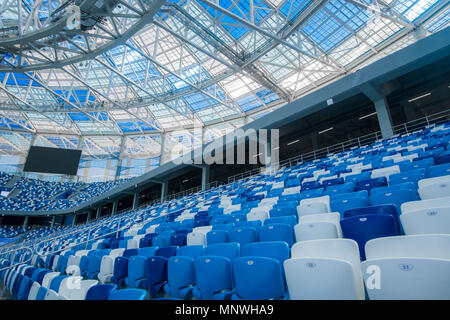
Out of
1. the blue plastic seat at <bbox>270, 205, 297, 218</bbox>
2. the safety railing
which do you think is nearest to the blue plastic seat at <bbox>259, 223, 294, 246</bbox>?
the blue plastic seat at <bbox>270, 205, 297, 218</bbox>

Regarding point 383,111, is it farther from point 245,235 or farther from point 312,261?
point 312,261

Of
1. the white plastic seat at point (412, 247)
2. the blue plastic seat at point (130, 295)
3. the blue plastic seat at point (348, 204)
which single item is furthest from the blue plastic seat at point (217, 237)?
the white plastic seat at point (412, 247)

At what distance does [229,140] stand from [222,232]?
1177cm

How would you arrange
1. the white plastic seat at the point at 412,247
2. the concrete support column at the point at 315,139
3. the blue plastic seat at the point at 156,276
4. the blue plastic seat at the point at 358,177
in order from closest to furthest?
the white plastic seat at the point at 412,247, the blue plastic seat at the point at 156,276, the blue plastic seat at the point at 358,177, the concrete support column at the point at 315,139

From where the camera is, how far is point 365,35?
16.5 metres

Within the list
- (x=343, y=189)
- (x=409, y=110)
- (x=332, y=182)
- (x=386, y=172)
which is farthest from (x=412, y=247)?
(x=409, y=110)

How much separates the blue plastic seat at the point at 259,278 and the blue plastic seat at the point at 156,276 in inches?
49.8

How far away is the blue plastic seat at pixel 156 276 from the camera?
3.06 meters

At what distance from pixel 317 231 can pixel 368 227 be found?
1.84ft

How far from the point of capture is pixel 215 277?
246cm

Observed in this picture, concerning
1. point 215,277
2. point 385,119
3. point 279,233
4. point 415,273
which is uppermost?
point 385,119

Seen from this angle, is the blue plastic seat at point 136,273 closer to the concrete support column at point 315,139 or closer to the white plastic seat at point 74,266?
the white plastic seat at point 74,266

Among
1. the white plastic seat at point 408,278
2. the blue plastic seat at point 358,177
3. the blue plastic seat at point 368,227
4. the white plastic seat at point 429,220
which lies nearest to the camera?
the white plastic seat at point 408,278
